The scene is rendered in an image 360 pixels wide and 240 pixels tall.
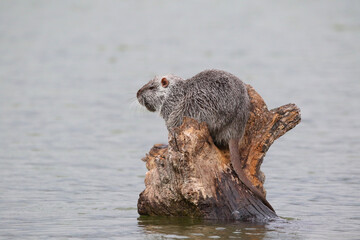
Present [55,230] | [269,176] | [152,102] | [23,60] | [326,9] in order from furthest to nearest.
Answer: [326,9], [23,60], [269,176], [152,102], [55,230]

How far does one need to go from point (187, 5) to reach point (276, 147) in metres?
21.3

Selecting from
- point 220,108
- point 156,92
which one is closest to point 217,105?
point 220,108

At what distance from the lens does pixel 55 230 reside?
364 inches

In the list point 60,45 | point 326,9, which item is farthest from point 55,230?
point 326,9

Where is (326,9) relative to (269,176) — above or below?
above

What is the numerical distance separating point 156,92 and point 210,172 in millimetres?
1592

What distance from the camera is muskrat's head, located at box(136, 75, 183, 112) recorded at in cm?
977

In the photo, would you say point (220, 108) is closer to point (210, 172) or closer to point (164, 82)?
point (210, 172)

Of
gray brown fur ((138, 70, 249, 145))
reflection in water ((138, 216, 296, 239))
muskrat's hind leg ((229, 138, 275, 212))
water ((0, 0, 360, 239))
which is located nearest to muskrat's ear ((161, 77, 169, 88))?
gray brown fur ((138, 70, 249, 145))

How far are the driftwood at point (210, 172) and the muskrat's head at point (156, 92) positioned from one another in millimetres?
868

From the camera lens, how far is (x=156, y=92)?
32.5 feet

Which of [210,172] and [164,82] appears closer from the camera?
[210,172]

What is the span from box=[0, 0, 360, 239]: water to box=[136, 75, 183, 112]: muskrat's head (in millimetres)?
826

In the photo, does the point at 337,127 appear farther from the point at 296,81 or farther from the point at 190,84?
the point at 190,84
